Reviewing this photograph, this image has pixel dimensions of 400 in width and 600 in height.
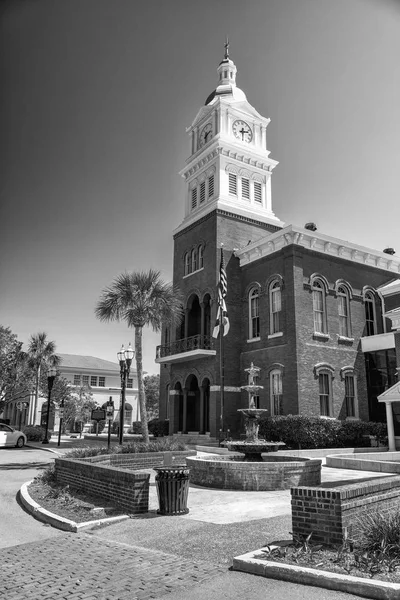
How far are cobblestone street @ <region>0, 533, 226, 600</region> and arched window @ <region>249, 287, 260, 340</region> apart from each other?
21.9 meters

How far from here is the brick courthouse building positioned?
1055 inches

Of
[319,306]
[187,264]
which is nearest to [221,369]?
[319,306]

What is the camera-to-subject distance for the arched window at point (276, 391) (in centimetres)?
2652

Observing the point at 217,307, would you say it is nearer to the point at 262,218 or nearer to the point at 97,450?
→ the point at 262,218

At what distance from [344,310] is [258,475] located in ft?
59.9

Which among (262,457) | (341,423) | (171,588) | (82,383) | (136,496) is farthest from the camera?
(82,383)

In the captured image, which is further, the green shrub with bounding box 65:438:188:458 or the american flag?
the american flag

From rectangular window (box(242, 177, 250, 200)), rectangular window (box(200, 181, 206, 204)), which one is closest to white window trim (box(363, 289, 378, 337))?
rectangular window (box(242, 177, 250, 200))

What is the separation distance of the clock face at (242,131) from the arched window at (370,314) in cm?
1361

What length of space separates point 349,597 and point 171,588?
1930 mm

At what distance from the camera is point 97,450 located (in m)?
16.1

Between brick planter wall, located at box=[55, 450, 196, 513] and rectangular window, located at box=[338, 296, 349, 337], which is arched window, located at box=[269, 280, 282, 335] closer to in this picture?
rectangular window, located at box=[338, 296, 349, 337]

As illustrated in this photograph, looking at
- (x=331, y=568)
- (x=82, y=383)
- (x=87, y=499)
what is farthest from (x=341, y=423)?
(x=82, y=383)

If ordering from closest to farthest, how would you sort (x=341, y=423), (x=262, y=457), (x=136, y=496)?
(x=136, y=496) < (x=262, y=457) < (x=341, y=423)
